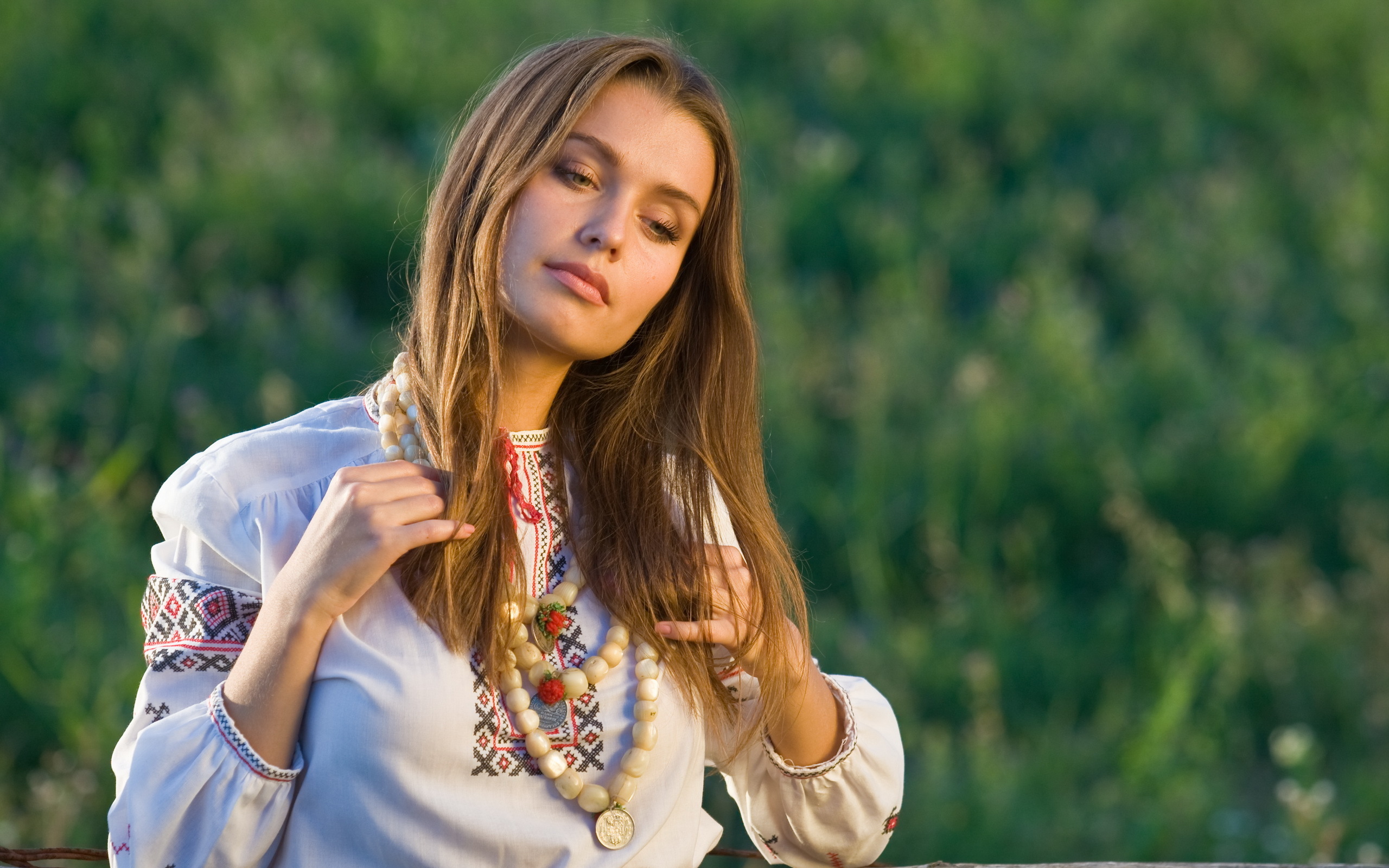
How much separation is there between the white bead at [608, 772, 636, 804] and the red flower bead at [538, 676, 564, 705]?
0.12 metres

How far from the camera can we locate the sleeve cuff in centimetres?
188

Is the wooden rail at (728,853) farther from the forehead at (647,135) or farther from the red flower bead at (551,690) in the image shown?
the forehead at (647,135)

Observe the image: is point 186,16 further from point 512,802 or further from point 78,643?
point 512,802

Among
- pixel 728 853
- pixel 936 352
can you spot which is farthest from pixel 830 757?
pixel 936 352

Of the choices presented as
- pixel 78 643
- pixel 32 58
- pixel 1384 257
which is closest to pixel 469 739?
pixel 78 643

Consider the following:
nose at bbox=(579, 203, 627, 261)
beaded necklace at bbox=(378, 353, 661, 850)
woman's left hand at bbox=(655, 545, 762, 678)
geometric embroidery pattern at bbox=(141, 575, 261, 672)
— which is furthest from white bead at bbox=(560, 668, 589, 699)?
nose at bbox=(579, 203, 627, 261)

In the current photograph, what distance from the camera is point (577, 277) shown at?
1656mm

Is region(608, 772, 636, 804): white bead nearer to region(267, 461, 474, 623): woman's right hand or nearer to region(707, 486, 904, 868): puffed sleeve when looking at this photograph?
region(707, 486, 904, 868): puffed sleeve

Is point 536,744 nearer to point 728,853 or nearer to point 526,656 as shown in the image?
point 526,656

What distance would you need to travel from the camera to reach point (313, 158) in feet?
16.5

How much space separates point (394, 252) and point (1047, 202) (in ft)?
8.00

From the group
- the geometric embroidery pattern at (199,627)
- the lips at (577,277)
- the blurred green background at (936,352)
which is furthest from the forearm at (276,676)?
the blurred green background at (936,352)

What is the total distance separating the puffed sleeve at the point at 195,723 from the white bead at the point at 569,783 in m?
0.28

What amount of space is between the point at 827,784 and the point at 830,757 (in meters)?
0.04
